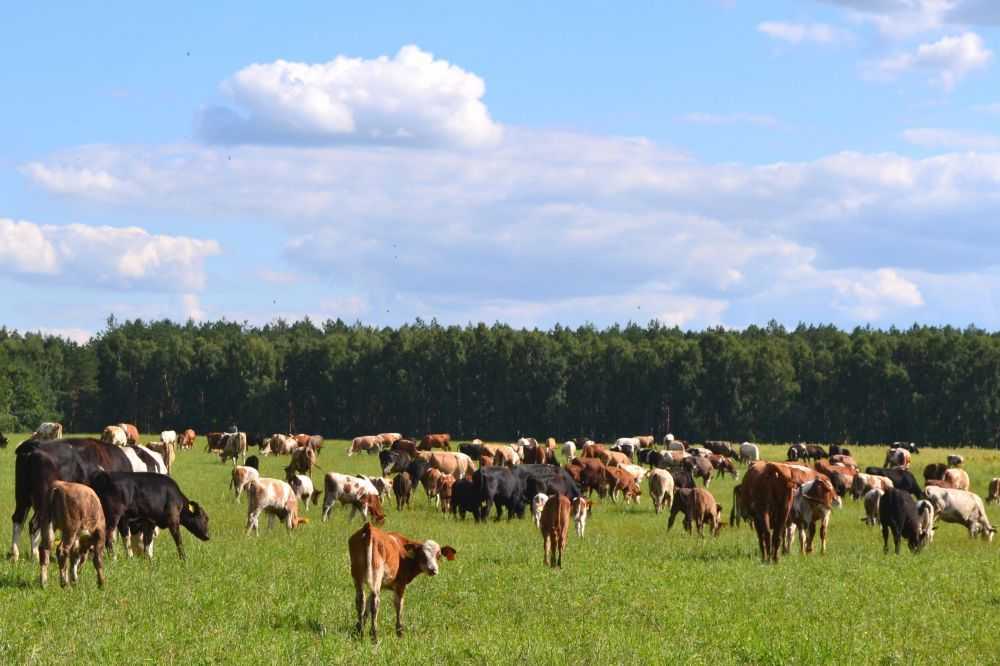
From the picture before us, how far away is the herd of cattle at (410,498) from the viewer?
1783 centimetres

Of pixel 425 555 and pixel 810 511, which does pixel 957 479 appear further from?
pixel 425 555

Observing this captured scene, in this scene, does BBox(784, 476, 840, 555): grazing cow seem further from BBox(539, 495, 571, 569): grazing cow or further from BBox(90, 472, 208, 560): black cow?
BBox(90, 472, 208, 560): black cow

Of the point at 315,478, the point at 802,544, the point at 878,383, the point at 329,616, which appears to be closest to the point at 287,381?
the point at 878,383

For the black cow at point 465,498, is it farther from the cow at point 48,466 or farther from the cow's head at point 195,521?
the cow's head at point 195,521

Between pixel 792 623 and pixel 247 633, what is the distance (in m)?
7.19

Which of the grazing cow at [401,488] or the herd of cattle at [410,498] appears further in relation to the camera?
the grazing cow at [401,488]

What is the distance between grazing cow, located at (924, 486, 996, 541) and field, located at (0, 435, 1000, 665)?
6.42m

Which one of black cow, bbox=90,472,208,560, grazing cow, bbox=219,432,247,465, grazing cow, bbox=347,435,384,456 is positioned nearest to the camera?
black cow, bbox=90,472,208,560

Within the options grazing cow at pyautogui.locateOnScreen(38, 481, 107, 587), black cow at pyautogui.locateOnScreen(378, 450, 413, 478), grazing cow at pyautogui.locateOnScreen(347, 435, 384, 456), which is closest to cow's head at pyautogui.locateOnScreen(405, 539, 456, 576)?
grazing cow at pyautogui.locateOnScreen(38, 481, 107, 587)

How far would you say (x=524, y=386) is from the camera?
123438mm

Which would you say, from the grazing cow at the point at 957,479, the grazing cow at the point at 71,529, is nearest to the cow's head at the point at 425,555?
the grazing cow at the point at 71,529

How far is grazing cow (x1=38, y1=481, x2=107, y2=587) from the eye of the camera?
17.8 m

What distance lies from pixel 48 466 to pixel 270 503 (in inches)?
304

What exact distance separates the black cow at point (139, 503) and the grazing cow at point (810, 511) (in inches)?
517
